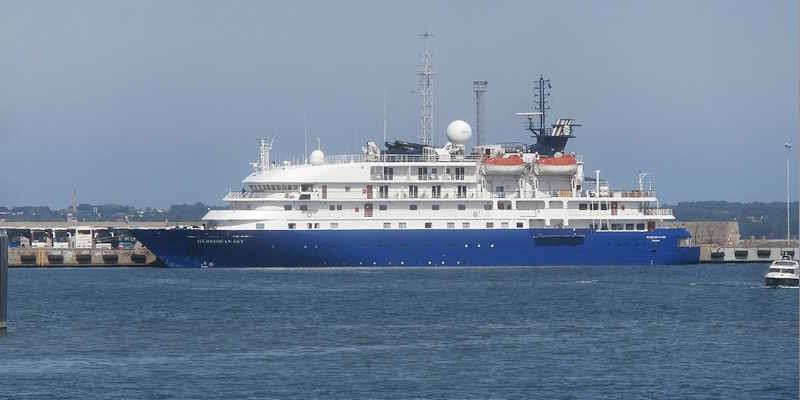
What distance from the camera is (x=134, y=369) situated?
31156 millimetres

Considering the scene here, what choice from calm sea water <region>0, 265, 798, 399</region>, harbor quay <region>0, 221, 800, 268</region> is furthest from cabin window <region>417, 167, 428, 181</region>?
harbor quay <region>0, 221, 800, 268</region>

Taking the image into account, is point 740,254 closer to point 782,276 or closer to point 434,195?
point 434,195

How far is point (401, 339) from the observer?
36500 mm

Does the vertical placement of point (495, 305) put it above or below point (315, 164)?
below

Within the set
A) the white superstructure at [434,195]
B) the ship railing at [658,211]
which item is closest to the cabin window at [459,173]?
the white superstructure at [434,195]

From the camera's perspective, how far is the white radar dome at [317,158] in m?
65.1

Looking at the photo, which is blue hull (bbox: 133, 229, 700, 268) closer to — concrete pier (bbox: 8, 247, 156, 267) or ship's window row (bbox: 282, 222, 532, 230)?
ship's window row (bbox: 282, 222, 532, 230)

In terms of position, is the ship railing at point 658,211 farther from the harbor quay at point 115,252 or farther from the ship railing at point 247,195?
the ship railing at point 247,195

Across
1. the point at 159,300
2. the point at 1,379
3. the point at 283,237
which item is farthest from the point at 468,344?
the point at 283,237

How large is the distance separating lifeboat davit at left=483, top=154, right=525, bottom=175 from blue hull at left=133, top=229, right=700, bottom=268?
2850 millimetres

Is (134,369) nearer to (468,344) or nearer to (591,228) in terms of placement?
(468,344)

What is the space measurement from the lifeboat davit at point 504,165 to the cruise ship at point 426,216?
0.20 ft

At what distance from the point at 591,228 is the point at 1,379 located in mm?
39028

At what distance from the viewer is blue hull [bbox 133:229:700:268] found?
205 ft
